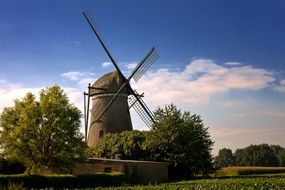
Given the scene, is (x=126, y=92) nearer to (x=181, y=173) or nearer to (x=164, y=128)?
(x=164, y=128)

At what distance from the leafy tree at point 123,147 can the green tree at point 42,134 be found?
553 inches

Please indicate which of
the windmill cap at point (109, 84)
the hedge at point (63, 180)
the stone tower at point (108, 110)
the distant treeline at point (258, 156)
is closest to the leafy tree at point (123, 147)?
the stone tower at point (108, 110)

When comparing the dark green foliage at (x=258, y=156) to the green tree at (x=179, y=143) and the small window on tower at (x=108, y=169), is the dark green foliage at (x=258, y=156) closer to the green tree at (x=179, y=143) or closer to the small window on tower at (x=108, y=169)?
the green tree at (x=179, y=143)

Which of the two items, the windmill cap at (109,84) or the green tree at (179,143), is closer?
the green tree at (179,143)

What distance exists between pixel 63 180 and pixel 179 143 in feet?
69.7

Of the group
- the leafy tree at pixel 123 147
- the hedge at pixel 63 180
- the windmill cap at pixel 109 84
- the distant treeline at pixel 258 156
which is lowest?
the hedge at pixel 63 180

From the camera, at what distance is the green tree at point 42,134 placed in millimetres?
37938

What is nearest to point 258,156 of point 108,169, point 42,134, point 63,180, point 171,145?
point 171,145

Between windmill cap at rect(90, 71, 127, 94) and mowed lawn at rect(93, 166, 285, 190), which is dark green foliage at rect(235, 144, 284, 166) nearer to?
windmill cap at rect(90, 71, 127, 94)

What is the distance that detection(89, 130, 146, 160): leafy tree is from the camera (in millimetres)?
53062

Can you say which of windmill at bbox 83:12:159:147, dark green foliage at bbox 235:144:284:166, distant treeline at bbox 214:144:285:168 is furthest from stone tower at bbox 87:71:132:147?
dark green foliage at bbox 235:144:284:166

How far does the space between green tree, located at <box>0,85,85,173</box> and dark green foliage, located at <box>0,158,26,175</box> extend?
0.63 m

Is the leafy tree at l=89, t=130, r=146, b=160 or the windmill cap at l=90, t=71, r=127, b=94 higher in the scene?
the windmill cap at l=90, t=71, r=127, b=94

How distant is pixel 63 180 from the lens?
110 feet
